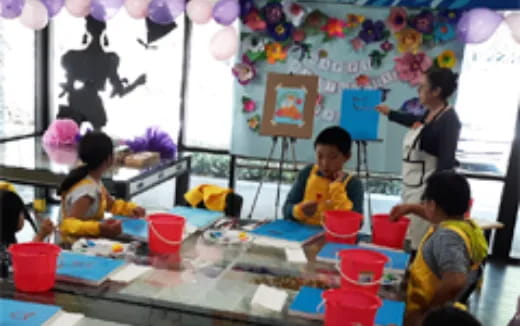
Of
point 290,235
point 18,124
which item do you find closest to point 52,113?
point 18,124

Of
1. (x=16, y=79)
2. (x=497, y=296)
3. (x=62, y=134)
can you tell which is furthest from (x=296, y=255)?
(x=16, y=79)

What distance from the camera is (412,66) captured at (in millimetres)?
4168

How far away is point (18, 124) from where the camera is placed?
514cm

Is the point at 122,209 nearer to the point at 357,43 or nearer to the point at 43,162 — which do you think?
the point at 43,162

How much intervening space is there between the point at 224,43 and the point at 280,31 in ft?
1.58

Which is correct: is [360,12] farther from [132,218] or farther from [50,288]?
[50,288]

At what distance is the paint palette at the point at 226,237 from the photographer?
2.11m

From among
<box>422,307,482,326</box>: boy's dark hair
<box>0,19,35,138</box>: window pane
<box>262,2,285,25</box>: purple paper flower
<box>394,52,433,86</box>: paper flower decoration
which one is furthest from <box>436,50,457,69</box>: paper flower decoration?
<box>0,19,35,138</box>: window pane

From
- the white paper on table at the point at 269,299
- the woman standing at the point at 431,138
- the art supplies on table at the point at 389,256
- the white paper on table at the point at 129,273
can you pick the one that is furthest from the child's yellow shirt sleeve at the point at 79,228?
the woman standing at the point at 431,138

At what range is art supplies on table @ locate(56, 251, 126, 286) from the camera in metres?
1.58

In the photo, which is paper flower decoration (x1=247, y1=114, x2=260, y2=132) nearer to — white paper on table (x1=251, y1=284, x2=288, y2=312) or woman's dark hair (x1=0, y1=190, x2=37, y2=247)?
woman's dark hair (x1=0, y1=190, x2=37, y2=247)

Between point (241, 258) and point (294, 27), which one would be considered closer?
point (241, 258)

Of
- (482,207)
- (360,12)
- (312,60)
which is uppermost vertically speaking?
(360,12)

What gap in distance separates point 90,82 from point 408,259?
12.5 feet
